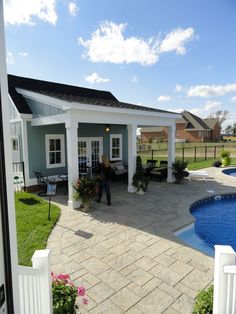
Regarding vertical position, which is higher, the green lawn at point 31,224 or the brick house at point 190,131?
the brick house at point 190,131

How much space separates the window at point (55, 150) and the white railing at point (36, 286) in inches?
348

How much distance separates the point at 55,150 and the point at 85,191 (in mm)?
4573

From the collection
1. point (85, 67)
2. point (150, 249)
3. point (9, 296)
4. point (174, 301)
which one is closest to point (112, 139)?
point (85, 67)

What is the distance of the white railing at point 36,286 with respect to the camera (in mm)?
2045

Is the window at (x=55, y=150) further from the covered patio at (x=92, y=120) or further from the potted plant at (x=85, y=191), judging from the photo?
the potted plant at (x=85, y=191)

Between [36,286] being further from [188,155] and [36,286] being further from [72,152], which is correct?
[188,155]

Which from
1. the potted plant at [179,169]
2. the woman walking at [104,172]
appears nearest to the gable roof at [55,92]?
the woman walking at [104,172]

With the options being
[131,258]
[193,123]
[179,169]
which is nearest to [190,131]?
[193,123]

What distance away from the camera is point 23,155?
981 centimetres

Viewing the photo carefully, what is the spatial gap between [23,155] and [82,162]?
328 cm

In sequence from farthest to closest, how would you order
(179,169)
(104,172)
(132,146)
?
(179,169) < (132,146) < (104,172)

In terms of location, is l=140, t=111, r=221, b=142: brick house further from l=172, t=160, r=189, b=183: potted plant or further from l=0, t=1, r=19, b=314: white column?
l=0, t=1, r=19, b=314: white column

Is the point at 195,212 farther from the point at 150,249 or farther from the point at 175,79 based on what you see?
the point at 175,79

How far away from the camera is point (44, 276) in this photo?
2.09m
